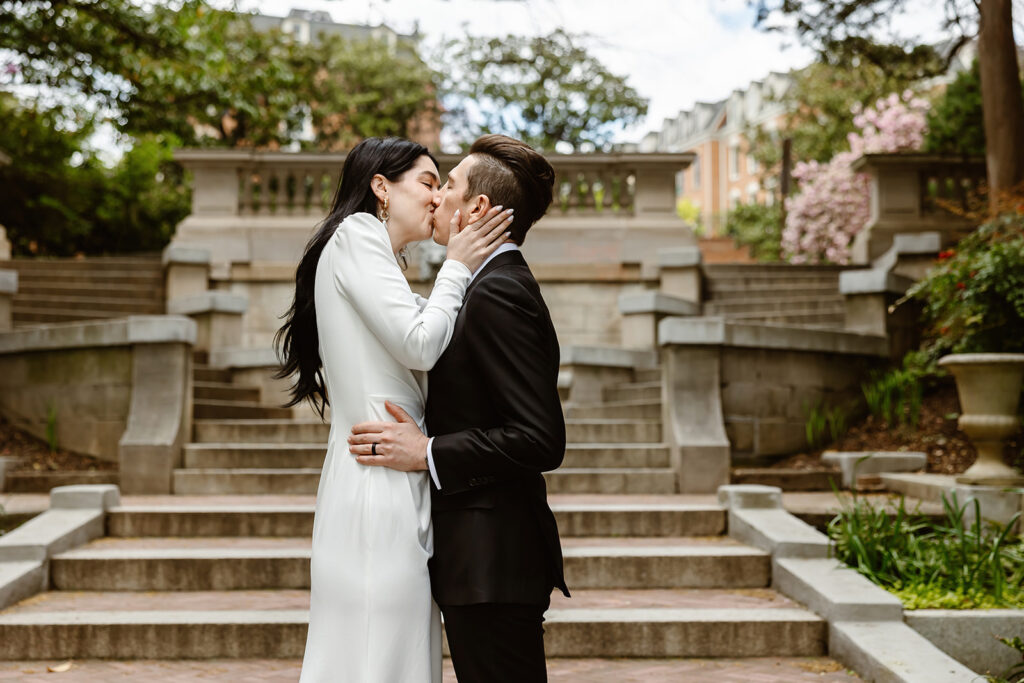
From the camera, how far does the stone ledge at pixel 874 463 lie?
30.2ft

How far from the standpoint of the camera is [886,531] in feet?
21.5

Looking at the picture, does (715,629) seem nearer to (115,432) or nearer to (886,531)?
(886,531)

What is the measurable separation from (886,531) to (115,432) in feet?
22.8

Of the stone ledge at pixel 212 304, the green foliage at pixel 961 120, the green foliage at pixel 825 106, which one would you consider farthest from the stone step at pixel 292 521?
the green foliage at pixel 825 106

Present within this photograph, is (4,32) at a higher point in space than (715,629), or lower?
higher

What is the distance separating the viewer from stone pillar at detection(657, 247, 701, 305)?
13.9 m

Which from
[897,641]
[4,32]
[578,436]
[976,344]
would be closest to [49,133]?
[4,32]

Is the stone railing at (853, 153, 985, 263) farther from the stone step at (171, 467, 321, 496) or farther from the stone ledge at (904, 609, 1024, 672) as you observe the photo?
Result: the stone ledge at (904, 609, 1024, 672)

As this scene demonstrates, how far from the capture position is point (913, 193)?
14953 millimetres

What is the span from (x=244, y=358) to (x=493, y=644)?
930 centimetres

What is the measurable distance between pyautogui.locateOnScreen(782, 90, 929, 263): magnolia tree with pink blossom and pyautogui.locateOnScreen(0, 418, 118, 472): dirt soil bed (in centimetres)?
1781

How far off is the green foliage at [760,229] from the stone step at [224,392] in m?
21.9

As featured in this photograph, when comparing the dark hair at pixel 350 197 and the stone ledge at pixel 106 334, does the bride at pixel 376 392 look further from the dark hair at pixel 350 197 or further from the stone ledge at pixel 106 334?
the stone ledge at pixel 106 334

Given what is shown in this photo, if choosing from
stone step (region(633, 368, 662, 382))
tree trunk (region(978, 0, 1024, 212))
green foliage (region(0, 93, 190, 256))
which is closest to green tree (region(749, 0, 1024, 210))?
tree trunk (region(978, 0, 1024, 212))
